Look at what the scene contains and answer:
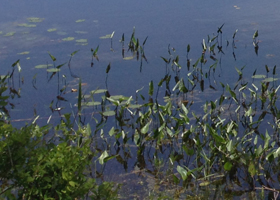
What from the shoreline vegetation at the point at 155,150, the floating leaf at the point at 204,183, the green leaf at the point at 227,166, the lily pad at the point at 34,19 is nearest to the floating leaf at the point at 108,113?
the shoreline vegetation at the point at 155,150

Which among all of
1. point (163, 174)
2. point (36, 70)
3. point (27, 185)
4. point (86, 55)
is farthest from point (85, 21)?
point (27, 185)

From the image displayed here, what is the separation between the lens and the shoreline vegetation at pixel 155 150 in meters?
2.02

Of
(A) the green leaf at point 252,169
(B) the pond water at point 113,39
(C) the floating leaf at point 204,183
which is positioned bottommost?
(C) the floating leaf at point 204,183

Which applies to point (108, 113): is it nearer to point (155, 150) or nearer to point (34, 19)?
point (155, 150)

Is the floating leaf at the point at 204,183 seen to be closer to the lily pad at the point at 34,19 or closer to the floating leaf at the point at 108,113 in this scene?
the floating leaf at the point at 108,113

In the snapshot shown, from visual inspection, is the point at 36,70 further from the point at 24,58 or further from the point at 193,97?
the point at 193,97

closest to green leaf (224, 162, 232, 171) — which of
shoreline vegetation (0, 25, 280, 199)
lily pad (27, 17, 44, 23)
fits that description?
shoreline vegetation (0, 25, 280, 199)

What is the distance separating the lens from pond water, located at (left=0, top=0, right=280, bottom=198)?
398 cm

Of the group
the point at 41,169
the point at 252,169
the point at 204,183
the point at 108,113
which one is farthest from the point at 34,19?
the point at 41,169

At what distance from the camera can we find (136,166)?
2.85 metres

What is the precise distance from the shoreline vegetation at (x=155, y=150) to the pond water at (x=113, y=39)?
0.13 metres

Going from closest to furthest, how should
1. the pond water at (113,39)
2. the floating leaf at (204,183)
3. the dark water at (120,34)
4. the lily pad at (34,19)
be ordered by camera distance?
the floating leaf at (204,183) < the pond water at (113,39) < the dark water at (120,34) < the lily pad at (34,19)

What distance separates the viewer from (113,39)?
16.8 feet

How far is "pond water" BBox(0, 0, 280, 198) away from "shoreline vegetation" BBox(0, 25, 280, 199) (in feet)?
0.42
